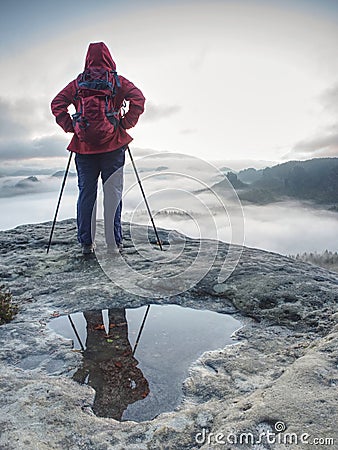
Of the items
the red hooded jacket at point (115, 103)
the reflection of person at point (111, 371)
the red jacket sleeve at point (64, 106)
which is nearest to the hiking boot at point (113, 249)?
the red hooded jacket at point (115, 103)

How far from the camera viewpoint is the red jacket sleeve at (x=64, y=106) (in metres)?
6.73

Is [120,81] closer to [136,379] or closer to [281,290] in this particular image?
[281,290]

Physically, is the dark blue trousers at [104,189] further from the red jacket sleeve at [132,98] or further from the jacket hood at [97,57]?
the jacket hood at [97,57]

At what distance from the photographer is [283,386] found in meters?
3.00

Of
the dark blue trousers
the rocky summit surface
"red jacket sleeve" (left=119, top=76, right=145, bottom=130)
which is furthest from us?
the dark blue trousers

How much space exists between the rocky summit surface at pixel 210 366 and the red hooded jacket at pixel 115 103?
2058mm

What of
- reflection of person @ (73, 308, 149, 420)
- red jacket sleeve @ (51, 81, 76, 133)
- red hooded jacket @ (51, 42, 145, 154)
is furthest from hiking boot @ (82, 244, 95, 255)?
reflection of person @ (73, 308, 149, 420)

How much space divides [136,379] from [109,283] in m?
2.51

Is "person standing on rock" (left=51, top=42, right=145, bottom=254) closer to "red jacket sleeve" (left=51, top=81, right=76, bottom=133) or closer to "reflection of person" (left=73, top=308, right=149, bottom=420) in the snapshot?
"red jacket sleeve" (left=51, top=81, right=76, bottom=133)

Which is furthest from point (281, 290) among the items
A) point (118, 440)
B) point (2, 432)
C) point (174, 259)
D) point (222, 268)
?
point (2, 432)

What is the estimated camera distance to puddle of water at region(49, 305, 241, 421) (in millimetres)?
3279

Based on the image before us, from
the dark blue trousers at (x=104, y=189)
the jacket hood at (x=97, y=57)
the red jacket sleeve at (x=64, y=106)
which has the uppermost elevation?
the jacket hood at (x=97, y=57)

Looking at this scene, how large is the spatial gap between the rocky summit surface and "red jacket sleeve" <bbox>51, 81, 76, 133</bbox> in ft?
7.95

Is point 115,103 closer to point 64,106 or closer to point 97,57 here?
point 97,57
